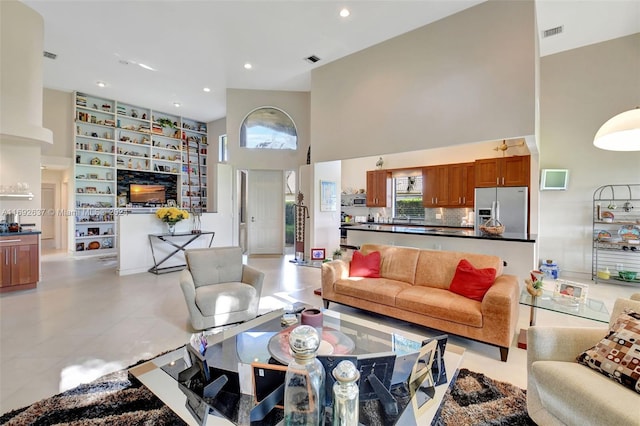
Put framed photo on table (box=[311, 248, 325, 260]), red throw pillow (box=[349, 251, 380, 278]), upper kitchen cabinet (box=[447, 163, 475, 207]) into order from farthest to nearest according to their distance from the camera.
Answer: upper kitchen cabinet (box=[447, 163, 475, 207])
framed photo on table (box=[311, 248, 325, 260])
red throw pillow (box=[349, 251, 380, 278])

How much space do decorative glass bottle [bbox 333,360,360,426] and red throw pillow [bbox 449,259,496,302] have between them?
7.12 ft

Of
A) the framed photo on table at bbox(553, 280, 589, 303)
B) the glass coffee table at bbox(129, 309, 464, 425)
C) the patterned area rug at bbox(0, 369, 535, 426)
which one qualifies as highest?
the framed photo on table at bbox(553, 280, 589, 303)

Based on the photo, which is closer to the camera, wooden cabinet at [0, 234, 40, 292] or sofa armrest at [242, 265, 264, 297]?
sofa armrest at [242, 265, 264, 297]

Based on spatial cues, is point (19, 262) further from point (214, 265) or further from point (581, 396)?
point (581, 396)

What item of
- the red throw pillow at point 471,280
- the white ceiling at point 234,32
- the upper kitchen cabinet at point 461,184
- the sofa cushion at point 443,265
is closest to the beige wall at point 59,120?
the white ceiling at point 234,32

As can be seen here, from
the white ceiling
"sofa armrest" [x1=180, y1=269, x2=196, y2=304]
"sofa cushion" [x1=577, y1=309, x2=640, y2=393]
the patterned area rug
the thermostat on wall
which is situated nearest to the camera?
"sofa cushion" [x1=577, y1=309, x2=640, y2=393]

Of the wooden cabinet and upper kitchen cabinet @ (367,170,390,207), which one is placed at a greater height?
upper kitchen cabinet @ (367,170,390,207)

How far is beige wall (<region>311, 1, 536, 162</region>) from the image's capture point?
4008 mm

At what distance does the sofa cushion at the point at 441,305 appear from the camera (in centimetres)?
265

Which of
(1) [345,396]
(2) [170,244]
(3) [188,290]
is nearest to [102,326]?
(3) [188,290]

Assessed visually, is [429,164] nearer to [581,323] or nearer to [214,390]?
[581,323]

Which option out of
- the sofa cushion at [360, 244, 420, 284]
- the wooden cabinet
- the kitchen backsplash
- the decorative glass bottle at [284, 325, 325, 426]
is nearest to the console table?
the wooden cabinet

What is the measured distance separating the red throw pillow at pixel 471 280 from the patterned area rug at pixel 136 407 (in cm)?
85

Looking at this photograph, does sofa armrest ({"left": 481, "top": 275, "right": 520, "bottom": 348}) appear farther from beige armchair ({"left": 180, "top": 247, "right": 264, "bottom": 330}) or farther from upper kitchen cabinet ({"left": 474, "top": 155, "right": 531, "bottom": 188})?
upper kitchen cabinet ({"left": 474, "top": 155, "right": 531, "bottom": 188})
